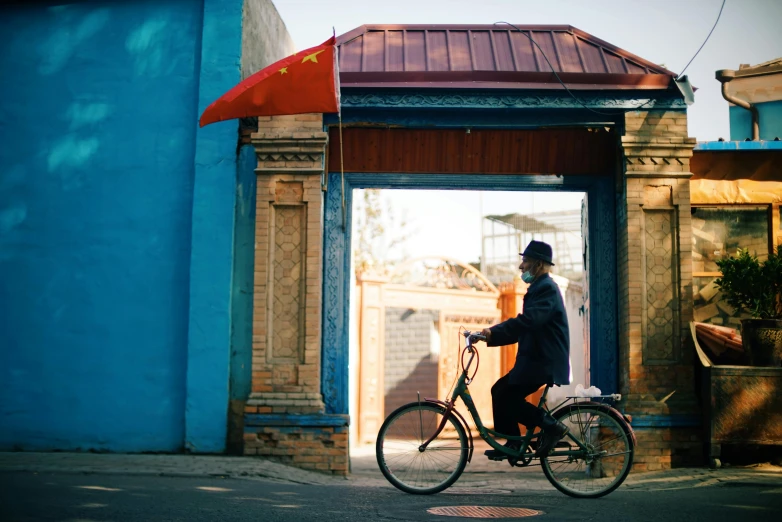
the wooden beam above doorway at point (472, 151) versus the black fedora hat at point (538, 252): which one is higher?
the wooden beam above doorway at point (472, 151)

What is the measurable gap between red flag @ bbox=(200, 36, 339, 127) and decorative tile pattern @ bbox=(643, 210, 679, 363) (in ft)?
12.0

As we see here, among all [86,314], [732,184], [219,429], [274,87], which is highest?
[274,87]

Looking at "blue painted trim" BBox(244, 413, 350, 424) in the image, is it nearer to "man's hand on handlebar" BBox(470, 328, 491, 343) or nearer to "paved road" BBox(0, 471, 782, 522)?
"paved road" BBox(0, 471, 782, 522)

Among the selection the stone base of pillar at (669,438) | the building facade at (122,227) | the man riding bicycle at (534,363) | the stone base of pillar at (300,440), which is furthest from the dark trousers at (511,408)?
the building facade at (122,227)

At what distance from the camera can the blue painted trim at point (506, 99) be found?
9.40 m

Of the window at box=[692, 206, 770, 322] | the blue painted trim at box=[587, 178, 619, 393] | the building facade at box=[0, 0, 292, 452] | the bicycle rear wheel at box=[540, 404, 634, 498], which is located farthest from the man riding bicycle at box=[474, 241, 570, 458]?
the window at box=[692, 206, 770, 322]

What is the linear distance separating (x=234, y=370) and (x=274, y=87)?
308 cm

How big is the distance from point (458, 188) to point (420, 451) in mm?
4291

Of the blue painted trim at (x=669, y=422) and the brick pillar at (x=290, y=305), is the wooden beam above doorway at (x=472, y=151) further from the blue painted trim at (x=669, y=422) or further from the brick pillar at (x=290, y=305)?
the blue painted trim at (x=669, y=422)

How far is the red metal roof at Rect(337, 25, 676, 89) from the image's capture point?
9414mm

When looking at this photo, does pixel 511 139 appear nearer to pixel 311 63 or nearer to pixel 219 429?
pixel 311 63

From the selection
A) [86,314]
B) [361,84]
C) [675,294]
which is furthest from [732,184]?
[86,314]

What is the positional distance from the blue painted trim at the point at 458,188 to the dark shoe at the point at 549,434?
317 cm

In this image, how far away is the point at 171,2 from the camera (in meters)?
10.3
